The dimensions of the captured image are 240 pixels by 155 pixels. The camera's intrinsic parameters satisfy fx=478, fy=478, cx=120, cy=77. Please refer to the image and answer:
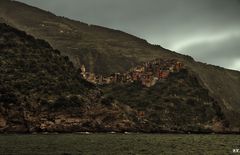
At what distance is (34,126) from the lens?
198m

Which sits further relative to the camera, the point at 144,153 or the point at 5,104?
the point at 5,104

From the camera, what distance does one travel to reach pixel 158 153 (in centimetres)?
10288

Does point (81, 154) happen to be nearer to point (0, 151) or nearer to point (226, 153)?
point (0, 151)

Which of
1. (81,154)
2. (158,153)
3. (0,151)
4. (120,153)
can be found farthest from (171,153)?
(0,151)

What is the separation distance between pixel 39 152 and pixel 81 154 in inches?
341

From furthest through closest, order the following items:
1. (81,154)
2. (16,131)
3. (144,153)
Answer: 1. (16,131)
2. (144,153)
3. (81,154)

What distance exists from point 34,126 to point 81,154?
10734 centimetres

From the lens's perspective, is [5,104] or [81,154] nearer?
[81,154]

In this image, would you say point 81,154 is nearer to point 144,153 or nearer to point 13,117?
point 144,153

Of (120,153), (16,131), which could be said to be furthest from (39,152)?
(16,131)

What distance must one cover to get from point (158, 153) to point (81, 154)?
18.2 meters

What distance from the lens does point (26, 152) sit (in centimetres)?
9456

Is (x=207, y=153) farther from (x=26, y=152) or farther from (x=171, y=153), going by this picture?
(x=26, y=152)

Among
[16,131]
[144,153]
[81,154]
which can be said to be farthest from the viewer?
[16,131]
